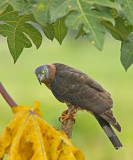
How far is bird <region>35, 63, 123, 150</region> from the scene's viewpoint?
251 centimetres

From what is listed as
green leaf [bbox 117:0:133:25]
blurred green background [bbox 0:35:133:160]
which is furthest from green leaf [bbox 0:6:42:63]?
blurred green background [bbox 0:35:133:160]

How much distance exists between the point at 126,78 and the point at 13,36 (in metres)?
10.6

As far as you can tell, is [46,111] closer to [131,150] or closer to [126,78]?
[131,150]

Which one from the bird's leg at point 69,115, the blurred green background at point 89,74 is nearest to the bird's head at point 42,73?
the bird's leg at point 69,115

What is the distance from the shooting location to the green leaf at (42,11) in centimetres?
158

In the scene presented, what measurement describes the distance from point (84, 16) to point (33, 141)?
0.51 metres

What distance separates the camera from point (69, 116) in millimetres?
2375

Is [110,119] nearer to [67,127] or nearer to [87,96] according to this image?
[87,96]

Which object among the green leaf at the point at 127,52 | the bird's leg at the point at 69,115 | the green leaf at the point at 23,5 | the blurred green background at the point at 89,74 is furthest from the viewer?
the blurred green background at the point at 89,74

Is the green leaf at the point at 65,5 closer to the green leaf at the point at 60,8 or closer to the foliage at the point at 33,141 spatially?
the green leaf at the point at 60,8

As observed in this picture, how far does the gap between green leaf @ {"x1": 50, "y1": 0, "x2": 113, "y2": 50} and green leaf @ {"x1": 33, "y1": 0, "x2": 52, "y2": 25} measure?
2 cm


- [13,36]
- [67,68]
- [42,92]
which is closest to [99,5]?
[13,36]

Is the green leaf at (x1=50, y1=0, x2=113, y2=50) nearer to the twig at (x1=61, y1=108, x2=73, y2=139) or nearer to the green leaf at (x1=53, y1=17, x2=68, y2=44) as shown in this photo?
the green leaf at (x1=53, y1=17, x2=68, y2=44)

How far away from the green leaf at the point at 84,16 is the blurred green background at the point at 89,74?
6.21 meters
